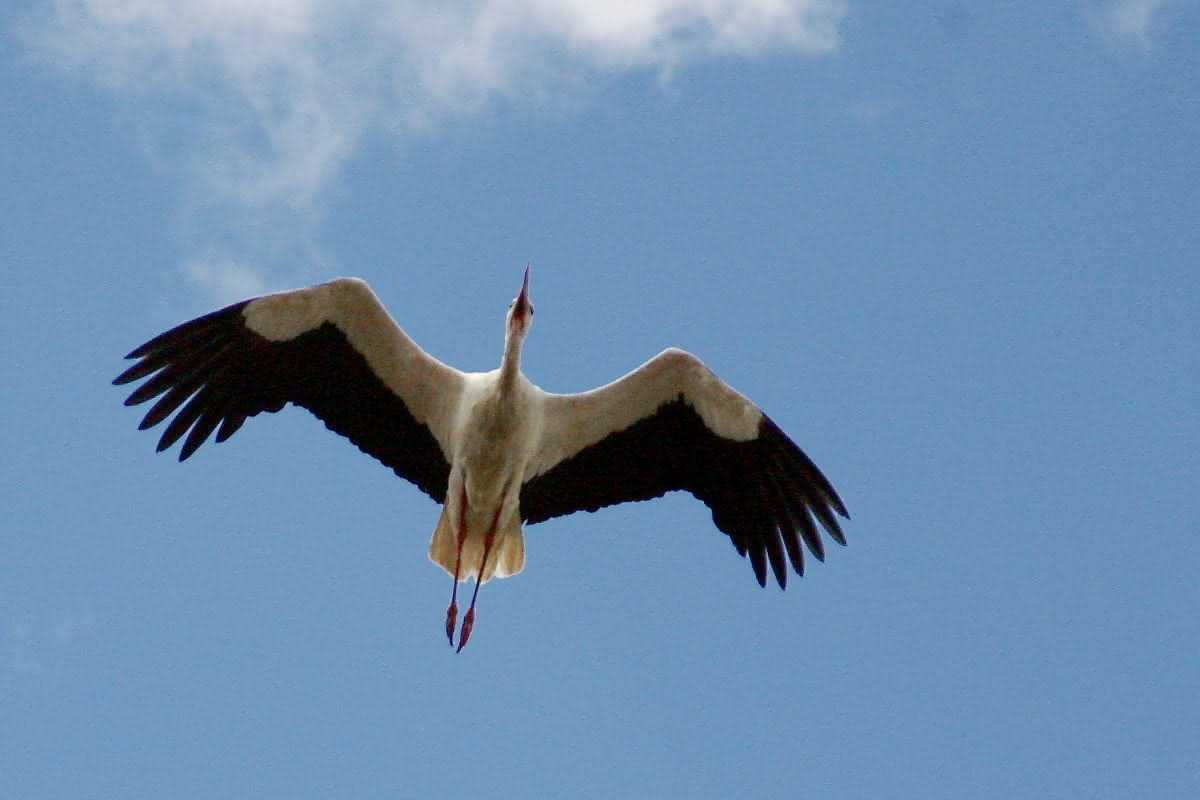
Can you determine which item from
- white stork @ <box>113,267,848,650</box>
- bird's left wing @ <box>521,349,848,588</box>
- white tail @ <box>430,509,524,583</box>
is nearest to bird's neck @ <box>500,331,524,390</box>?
white stork @ <box>113,267,848,650</box>

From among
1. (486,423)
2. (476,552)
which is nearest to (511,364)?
(486,423)

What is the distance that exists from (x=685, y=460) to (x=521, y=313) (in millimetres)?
1187

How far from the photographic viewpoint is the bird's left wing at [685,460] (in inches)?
511

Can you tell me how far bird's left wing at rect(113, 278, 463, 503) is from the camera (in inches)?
502

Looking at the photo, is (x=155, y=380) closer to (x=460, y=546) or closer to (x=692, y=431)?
(x=460, y=546)

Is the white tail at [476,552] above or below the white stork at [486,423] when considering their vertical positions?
below

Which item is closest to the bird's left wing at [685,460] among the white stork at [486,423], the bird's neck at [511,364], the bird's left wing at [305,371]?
the white stork at [486,423]

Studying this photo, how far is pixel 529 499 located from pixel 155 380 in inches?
80.3

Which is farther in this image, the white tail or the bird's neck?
the white tail

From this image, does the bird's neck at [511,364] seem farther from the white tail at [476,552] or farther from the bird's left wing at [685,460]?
the white tail at [476,552]

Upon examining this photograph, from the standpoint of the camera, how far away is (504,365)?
12703 mm

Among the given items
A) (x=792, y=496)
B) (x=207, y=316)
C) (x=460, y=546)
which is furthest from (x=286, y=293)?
(x=792, y=496)

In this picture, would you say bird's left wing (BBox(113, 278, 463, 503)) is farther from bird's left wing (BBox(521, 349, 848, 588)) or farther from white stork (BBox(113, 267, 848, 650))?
bird's left wing (BBox(521, 349, 848, 588))

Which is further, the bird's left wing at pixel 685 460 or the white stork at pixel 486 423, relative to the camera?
the bird's left wing at pixel 685 460
